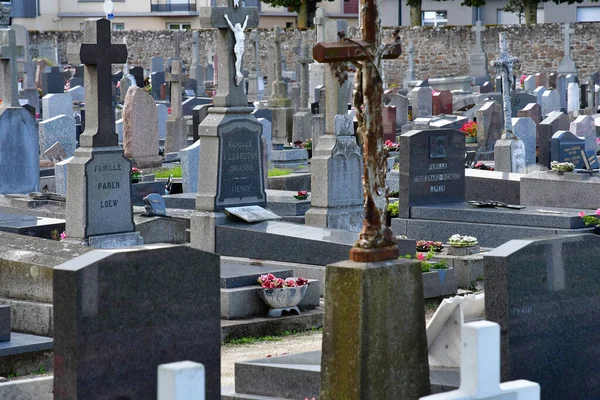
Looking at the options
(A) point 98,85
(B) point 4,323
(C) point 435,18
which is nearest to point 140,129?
(A) point 98,85

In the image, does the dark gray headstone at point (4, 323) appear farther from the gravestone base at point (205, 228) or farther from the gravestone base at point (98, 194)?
the gravestone base at point (205, 228)

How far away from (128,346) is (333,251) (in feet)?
19.1

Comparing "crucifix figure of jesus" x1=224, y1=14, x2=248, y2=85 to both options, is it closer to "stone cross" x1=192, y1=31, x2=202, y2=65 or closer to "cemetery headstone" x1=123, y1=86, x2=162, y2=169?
"cemetery headstone" x1=123, y1=86, x2=162, y2=169

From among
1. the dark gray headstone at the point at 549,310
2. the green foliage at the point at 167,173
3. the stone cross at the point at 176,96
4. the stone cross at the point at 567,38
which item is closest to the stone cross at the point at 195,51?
the stone cross at the point at 567,38

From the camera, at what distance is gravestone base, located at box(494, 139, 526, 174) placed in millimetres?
17250

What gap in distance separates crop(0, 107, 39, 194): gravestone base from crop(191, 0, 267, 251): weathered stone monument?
3.30 m

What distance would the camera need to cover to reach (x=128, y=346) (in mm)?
5496

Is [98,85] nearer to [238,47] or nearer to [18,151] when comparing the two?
[238,47]

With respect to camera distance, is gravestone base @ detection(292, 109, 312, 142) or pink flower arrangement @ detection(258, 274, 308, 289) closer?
pink flower arrangement @ detection(258, 274, 308, 289)

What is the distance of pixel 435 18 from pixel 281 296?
46.2 metres

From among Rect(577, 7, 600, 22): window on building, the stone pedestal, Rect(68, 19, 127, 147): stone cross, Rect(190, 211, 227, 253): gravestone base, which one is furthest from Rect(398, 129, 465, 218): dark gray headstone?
Rect(577, 7, 600, 22): window on building

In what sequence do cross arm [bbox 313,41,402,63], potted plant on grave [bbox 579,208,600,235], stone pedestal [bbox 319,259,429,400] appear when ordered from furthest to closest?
potted plant on grave [bbox 579,208,600,235] < cross arm [bbox 313,41,402,63] < stone pedestal [bbox 319,259,429,400]

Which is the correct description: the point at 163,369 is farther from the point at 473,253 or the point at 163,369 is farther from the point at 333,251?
the point at 473,253

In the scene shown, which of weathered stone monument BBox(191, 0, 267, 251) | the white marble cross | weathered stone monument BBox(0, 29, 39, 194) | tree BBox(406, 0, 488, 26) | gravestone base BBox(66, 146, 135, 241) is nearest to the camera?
A: the white marble cross
